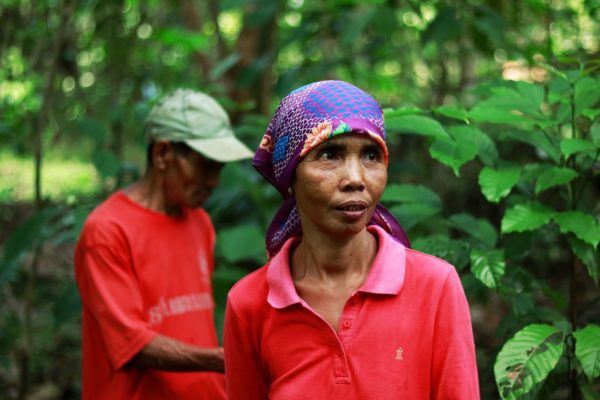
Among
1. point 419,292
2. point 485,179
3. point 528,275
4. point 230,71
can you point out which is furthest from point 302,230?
point 230,71

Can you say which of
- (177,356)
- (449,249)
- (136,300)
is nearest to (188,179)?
(136,300)

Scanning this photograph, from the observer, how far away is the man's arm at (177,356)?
2277 millimetres

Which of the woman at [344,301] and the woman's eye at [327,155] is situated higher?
the woman's eye at [327,155]

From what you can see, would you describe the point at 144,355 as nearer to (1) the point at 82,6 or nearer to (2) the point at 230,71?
(1) the point at 82,6

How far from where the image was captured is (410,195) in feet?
8.41

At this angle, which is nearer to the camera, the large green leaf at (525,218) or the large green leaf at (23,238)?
the large green leaf at (525,218)

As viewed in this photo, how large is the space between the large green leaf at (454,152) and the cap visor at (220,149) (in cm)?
62

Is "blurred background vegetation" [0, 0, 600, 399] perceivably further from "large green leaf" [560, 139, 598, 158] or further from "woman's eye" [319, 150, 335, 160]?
"woman's eye" [319, 150, 335, 160]

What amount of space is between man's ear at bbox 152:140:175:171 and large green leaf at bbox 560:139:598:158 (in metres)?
1.23

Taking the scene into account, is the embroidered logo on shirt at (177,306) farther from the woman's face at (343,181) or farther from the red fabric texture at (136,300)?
the woman's face at (343,181)

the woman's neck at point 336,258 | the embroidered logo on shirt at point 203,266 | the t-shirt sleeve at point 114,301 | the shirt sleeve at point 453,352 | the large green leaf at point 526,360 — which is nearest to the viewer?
the shirt sleeve at point 453,352

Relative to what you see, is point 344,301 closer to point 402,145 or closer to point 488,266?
point 488,266

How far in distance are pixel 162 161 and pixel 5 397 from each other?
2763mm

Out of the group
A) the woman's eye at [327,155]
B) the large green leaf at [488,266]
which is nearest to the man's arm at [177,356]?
the large green leaf at [488,266]
